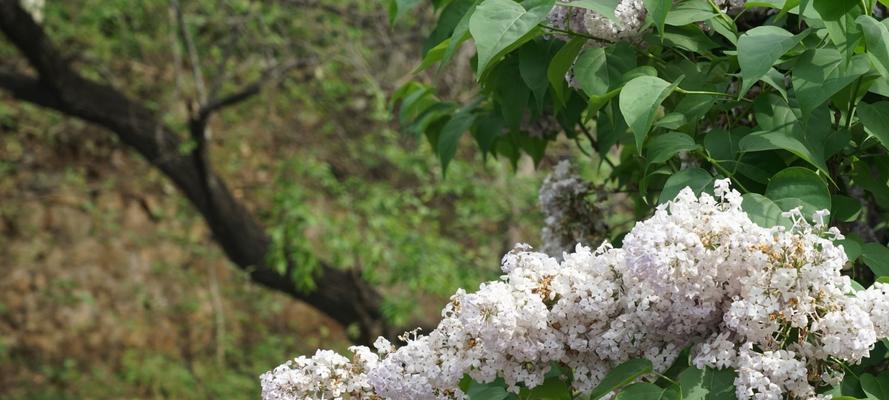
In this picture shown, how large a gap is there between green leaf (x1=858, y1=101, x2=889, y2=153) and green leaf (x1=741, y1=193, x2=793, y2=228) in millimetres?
172

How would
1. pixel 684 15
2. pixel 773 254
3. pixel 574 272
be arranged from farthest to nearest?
pixel 684 15
pixel 574 272
pixel 773 254

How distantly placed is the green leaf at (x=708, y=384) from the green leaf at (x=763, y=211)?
0.19 meters

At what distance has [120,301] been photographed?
8.37m

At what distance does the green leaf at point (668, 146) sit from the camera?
144cm

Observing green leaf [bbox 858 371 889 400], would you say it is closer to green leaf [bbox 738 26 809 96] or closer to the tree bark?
green leaf [bbox 738 26 809 96]

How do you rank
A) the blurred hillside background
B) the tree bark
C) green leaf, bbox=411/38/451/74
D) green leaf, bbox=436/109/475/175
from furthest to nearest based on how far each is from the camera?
the blurred hillside background, the tree bark, green leaf, bbox=436/109/475/175, green leaf, bbox=411/38/451/74

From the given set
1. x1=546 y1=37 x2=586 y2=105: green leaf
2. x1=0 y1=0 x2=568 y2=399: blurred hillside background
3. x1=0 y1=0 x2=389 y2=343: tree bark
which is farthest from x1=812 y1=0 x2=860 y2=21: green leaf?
x1=0 y1=0 x2=389 y2=343: tree bark

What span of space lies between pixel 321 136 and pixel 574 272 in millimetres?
6835

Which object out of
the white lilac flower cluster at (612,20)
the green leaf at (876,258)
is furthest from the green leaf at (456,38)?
the green leaf at (876,258)

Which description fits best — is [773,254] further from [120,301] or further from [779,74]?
[120,301]

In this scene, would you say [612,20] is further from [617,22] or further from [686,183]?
[686,183]

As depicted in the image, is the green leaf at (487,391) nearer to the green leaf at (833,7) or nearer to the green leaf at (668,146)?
the green leaf at (668,146)

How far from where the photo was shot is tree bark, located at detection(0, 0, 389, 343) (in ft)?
18.6

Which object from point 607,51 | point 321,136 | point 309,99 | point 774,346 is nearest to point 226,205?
point 309,99
